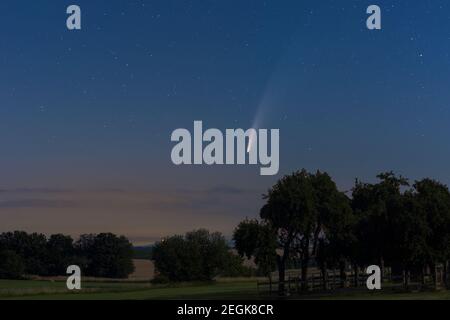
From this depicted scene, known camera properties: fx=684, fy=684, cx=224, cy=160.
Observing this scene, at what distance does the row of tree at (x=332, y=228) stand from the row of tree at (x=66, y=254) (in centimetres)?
6826

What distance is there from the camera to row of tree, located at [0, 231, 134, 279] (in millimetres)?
127938

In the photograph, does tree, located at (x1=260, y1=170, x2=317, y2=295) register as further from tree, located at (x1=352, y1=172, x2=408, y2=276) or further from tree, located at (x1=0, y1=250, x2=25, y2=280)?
tree, located at (x1=0, y1=250, x2=25, y2=280)

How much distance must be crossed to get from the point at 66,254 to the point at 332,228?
80049 mm

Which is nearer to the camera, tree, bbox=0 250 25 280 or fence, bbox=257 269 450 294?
fence, bbox=257 269 450 294

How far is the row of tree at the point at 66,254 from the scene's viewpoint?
420 feet

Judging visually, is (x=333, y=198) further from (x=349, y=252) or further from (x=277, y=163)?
(x=277, y=163)

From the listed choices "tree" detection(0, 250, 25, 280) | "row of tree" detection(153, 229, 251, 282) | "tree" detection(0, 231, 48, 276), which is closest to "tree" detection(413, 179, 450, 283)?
"row of tree" detection(153, 229, 251, 282)

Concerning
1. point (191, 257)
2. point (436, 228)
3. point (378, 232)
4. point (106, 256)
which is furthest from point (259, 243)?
point (106, 256)

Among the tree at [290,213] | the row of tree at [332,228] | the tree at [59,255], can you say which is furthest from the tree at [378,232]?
the tree at [59,255]

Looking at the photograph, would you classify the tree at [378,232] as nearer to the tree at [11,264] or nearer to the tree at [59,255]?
the tree at [11,264]

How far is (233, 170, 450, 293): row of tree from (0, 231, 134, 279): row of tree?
224 feet

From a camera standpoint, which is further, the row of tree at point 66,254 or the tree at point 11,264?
the row of tree at point 66,254

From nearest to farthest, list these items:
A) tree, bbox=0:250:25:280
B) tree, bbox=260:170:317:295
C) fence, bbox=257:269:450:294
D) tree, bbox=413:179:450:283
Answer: tree, bbox=413:179:450:283 → fence, bbox=257:269:450:294 → tree, bbox=260:170:317:295 → tree, bbox=0:250:25:280
